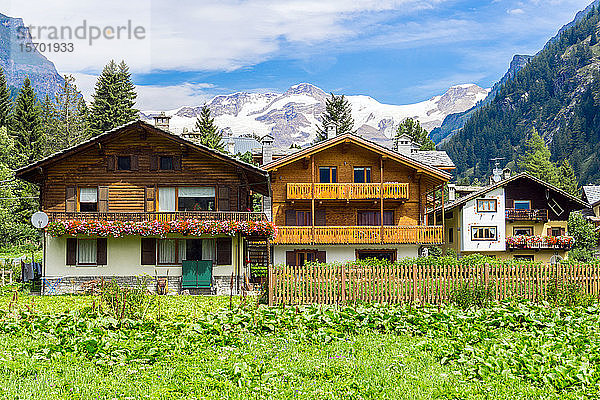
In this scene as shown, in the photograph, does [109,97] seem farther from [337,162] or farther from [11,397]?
[11,397]

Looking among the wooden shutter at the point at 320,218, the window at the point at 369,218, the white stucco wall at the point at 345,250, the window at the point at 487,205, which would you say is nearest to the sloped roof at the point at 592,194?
the window at the point at 487,205

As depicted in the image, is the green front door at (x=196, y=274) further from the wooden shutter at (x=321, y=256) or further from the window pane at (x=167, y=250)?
the wooden shutter at (x=321, y=256)

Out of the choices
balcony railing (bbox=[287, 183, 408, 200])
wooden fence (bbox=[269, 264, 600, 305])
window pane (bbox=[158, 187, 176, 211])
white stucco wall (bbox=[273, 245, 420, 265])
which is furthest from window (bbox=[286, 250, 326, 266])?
wooden fence (bbox=[269, 264, 600, 305])

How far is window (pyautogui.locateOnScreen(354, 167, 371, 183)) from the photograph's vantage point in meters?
36.2

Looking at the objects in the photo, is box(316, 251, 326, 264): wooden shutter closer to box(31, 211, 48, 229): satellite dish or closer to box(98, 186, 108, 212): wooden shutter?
box(98, 186, 108, 212): wooden shutter

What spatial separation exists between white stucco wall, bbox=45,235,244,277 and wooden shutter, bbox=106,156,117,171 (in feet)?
10.5

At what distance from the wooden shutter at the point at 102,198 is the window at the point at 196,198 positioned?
3.19 metres

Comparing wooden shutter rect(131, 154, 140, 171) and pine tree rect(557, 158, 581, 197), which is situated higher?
pine tree rect(557, 158, 581, 197)

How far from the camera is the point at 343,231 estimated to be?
34.1 m

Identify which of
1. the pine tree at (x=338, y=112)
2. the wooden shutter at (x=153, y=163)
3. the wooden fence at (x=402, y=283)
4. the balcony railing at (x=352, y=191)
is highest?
the pine tree at (x=338, y=112)

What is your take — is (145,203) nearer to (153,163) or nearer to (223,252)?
(153,163)

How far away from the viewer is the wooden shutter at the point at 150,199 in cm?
2767

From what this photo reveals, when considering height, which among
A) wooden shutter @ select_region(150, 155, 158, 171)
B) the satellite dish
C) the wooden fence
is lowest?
the wooden fence

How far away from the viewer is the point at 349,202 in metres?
35.7
